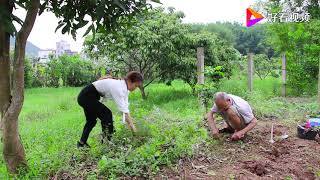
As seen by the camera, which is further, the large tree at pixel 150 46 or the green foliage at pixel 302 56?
the green foliage at pixel 302 56

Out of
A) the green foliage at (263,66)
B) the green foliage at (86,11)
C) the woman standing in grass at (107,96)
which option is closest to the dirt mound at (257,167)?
the woman standing in grass at (107,96)

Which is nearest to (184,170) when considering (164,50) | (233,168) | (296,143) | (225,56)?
(233,168)

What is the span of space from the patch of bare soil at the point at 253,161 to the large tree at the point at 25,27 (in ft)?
5.14

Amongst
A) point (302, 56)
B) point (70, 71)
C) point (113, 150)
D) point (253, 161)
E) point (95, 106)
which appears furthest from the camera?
point (70, 71)

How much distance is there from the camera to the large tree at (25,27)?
11.4 ft

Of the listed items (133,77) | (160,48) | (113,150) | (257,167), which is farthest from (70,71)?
(257,167)

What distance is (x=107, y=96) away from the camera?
555 centimetres

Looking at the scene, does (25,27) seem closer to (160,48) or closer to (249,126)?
(249,126)

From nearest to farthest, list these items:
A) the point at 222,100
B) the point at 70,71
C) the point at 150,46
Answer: the point at 222,100, the point at 150,46, the point at 70,71

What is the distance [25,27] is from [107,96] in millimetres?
1972

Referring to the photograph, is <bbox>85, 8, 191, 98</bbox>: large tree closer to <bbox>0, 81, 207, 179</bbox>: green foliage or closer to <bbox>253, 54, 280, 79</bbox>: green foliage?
<bbox>0, 81, 207, 179</bbox>: green foliage

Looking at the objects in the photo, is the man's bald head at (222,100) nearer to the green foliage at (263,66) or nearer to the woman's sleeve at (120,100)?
the woman's sleeve at (120,100)

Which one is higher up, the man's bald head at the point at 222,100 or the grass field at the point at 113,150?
the man's bald head at the point at 222,100

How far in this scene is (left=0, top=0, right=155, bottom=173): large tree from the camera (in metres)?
3.49
